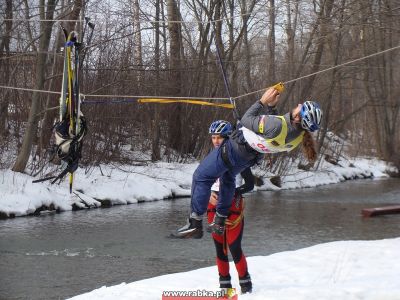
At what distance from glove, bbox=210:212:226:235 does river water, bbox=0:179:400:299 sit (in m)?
2.75

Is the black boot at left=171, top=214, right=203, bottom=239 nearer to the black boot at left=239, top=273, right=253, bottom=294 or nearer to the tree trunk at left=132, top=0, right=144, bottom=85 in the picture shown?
the black boot at left=239, top=273, right=253, bottom=294

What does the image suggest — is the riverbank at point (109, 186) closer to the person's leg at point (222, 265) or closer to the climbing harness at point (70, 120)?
the climbing harness at point (70, 120)

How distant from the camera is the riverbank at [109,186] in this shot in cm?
1528

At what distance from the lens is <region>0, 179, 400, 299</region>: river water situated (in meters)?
8.70

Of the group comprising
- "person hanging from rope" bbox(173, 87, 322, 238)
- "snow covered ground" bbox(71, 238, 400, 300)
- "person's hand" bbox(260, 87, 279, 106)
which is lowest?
"snow covered ground" bbox(71, 238, 400, 300)

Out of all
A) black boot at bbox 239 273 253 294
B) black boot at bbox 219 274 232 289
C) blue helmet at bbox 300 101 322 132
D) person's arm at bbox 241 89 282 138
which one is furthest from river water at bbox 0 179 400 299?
blue helmet at bbox 300 101 322 132

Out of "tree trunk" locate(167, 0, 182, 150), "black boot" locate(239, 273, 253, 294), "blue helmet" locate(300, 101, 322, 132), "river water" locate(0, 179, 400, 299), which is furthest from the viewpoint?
"tree trunk" locate(167, 0, 182, 150)

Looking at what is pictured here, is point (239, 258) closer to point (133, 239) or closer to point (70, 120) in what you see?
point (70, 120)

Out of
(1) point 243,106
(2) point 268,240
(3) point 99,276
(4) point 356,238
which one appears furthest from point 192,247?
(1) point 243,106

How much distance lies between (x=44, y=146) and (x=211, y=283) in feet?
44.1

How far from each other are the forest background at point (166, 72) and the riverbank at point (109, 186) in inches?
36.2

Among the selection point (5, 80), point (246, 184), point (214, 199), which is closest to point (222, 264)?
point (214, 199)

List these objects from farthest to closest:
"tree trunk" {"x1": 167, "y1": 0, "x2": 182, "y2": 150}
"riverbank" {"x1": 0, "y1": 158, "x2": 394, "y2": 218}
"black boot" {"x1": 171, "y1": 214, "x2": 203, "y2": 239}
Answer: "tree trunk" {"x1": 167, "y1": 0, "x2": 182, "y2": 150} < "riverbank" {"x1": 0, "y1": 158, "x2": 394, "y2": 218} < "black boot" {"x1": 171, "y1": 214, "x2": 203, "y2": 239}

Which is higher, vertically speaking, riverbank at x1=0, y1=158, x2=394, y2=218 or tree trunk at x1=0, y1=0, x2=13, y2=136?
tree trunk at x1=0, y1=0, x2=13, y2=136
